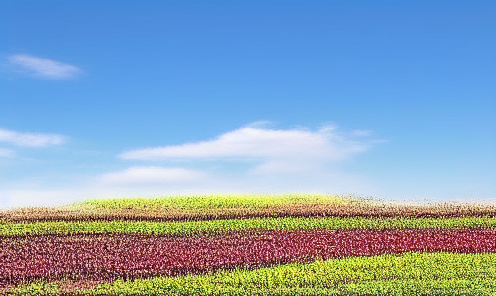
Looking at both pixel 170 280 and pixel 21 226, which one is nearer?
pixel 170 280

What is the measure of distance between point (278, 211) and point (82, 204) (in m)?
9.00

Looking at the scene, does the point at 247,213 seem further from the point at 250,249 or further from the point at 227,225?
the point at 250,249

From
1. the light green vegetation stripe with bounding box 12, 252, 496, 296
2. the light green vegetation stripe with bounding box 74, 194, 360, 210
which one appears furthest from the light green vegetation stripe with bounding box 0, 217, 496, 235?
the light green vegetation stripe with bounding box 12, 252, 496, 296

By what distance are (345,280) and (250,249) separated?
402 centimetres

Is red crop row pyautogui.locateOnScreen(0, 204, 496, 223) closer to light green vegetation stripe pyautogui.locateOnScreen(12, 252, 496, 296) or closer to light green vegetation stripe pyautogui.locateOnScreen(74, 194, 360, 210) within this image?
Result: light green vegetation stripe pyautogui.locateOnScreen(74, 194, 360, 210)

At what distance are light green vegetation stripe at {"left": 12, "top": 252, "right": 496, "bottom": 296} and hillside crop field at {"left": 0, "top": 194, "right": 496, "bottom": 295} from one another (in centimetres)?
2

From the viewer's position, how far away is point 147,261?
51.1 feet

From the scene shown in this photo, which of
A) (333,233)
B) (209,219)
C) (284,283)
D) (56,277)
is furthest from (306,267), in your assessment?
(209,219)

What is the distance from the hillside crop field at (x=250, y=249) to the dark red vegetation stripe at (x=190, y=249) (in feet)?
0.10

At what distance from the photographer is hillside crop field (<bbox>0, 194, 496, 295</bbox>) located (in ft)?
43.0

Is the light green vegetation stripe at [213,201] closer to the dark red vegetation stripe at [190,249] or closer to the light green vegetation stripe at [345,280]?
the dark red vegetation stripe at [190,249]

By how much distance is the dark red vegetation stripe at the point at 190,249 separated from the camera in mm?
15000

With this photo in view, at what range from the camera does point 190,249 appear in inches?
669

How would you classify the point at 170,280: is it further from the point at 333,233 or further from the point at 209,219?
the point at 209,219
